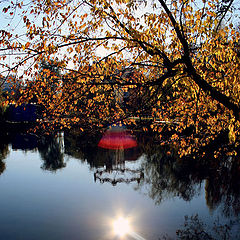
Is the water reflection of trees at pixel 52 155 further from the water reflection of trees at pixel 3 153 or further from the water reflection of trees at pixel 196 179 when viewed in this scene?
the water reflection of trees at pixel 196 179

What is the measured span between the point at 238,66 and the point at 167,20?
2585 millimetres

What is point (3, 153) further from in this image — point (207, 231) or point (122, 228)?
point (207, 231)

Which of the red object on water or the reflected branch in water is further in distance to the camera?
the red object on water

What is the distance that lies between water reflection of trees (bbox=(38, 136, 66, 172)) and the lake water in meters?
0.22

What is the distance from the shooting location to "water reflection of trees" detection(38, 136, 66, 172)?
2811cm

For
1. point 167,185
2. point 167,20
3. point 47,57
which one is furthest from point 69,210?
point 167,20

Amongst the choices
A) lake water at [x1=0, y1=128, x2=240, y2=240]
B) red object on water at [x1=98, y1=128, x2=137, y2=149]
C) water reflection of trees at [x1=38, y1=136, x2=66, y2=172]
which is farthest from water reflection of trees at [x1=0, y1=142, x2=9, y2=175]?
red object on water at [x1=98, y1=128, x2=137, y2=149]

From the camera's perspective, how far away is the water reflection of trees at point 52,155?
28106 mm

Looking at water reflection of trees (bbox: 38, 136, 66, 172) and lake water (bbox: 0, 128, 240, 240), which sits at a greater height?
water reflection of trees (bbox: 38, 136, 66, 172)

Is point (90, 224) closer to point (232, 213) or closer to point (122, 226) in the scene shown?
point (122, 226)

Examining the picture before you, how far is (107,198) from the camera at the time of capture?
62.2ft

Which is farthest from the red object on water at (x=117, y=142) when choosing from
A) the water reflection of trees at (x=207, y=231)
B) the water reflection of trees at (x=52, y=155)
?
the water reflection of trees at (x=207, y=231)

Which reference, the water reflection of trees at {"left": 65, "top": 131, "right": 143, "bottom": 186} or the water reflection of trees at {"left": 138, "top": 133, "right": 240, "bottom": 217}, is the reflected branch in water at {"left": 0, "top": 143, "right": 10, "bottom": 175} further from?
the water reflection of trees at {"left": 138, "top": 133, "right": 240, "bottom": 217}

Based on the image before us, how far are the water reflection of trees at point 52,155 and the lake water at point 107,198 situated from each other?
0.22m
